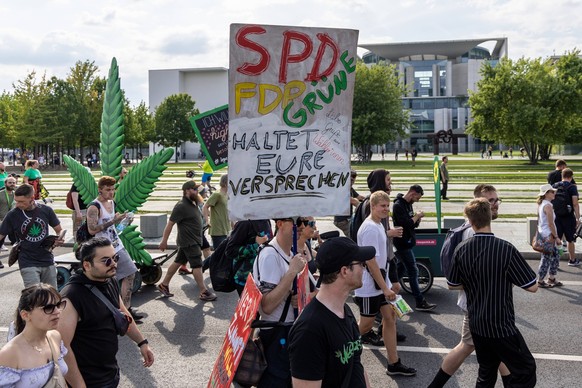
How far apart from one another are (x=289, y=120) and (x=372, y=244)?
7.72ft

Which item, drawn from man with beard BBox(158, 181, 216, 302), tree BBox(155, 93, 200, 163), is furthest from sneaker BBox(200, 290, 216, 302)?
tree BBox(155, 93, 200, 163)

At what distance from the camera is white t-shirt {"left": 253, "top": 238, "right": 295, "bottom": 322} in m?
4.18

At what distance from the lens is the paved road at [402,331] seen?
6.15m

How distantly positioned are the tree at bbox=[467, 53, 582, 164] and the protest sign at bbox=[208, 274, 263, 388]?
50.7 metres

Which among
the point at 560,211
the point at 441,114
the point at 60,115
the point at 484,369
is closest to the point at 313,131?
the point at 484,369

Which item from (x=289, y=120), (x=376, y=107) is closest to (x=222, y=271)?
(x=289, y=120)

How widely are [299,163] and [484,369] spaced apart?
2071 millimetres

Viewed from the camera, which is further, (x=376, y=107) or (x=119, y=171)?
(x=376, y=107)

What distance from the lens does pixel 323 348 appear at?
3170 mm

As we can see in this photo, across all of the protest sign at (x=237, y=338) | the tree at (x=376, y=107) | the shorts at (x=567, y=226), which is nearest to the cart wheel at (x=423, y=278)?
the shorts at (x=567, y=226)

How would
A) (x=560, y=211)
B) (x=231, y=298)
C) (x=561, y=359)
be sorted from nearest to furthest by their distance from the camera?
1. (x=561, y=359)
2. (x=231, y=298)
3. (x=560, y=211)

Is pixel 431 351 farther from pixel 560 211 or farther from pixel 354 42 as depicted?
pixel 560 211

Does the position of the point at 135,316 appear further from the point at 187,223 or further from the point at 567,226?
the point at 567,226

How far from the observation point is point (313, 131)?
4.33 m
